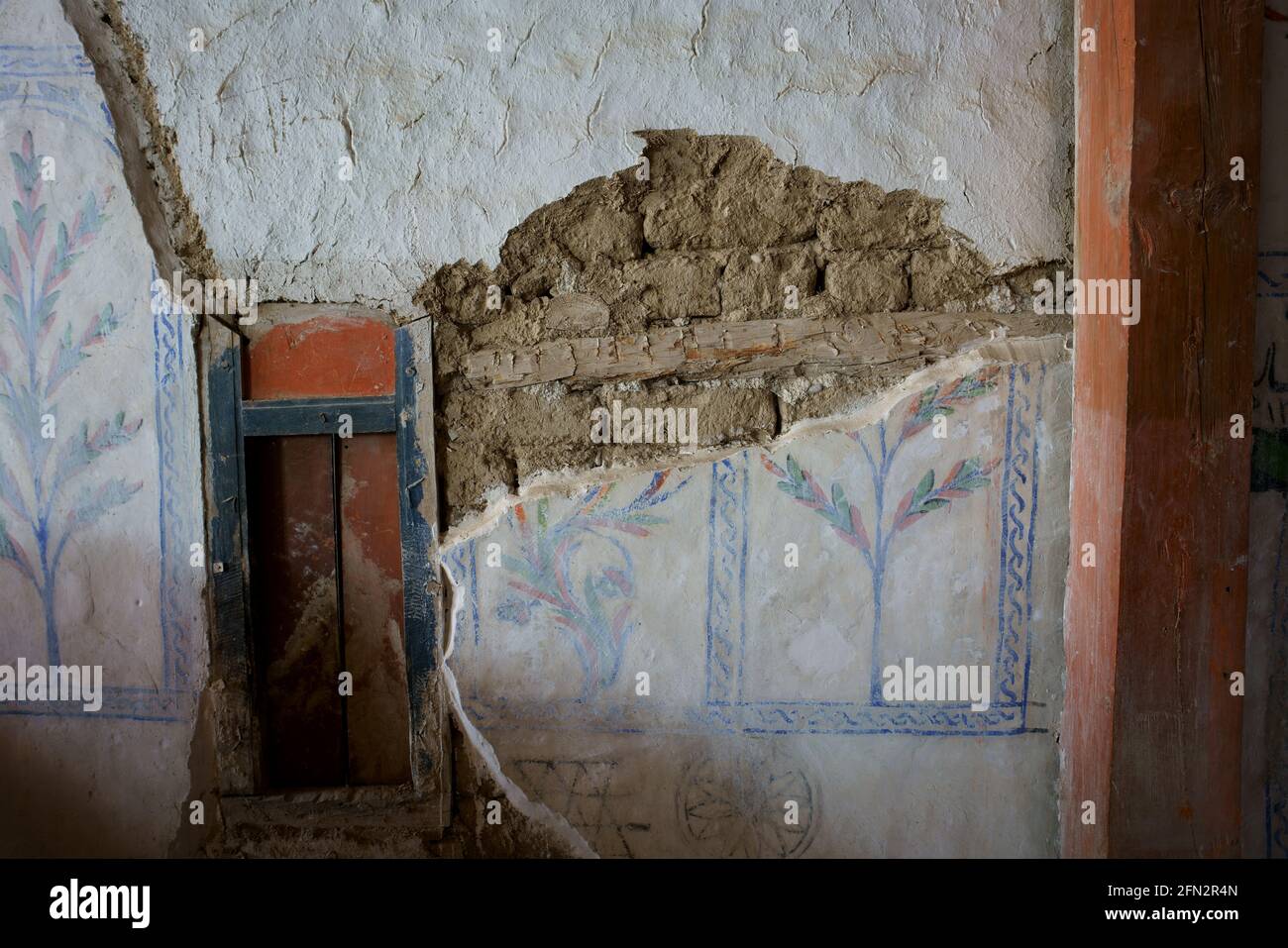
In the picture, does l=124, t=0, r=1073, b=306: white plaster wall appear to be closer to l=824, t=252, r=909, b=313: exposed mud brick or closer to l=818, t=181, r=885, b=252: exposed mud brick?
l=818, t=181, r=885, b=252: exposed mud brick

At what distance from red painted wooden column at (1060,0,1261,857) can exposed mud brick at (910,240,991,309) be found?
0.27 metres

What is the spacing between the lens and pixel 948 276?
2008 millimetres

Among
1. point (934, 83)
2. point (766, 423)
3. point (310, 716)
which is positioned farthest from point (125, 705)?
point (934, 83)

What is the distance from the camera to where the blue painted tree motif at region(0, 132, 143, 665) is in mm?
2135

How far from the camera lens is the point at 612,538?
208 centimetres

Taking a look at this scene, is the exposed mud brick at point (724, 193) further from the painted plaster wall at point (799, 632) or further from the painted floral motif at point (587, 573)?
the painted floral motif at point (587, 573)

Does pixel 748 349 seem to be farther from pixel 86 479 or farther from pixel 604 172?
pixel 86 479

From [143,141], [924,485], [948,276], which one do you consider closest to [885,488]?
[924,485]

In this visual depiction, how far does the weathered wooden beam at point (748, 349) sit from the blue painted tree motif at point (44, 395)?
1.01 m

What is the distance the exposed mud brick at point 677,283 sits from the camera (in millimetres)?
2051

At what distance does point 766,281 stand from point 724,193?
9.3 inches

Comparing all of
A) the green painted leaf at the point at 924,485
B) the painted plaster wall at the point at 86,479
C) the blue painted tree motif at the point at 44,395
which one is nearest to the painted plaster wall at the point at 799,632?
the green painted leaf at the point at 924,485
